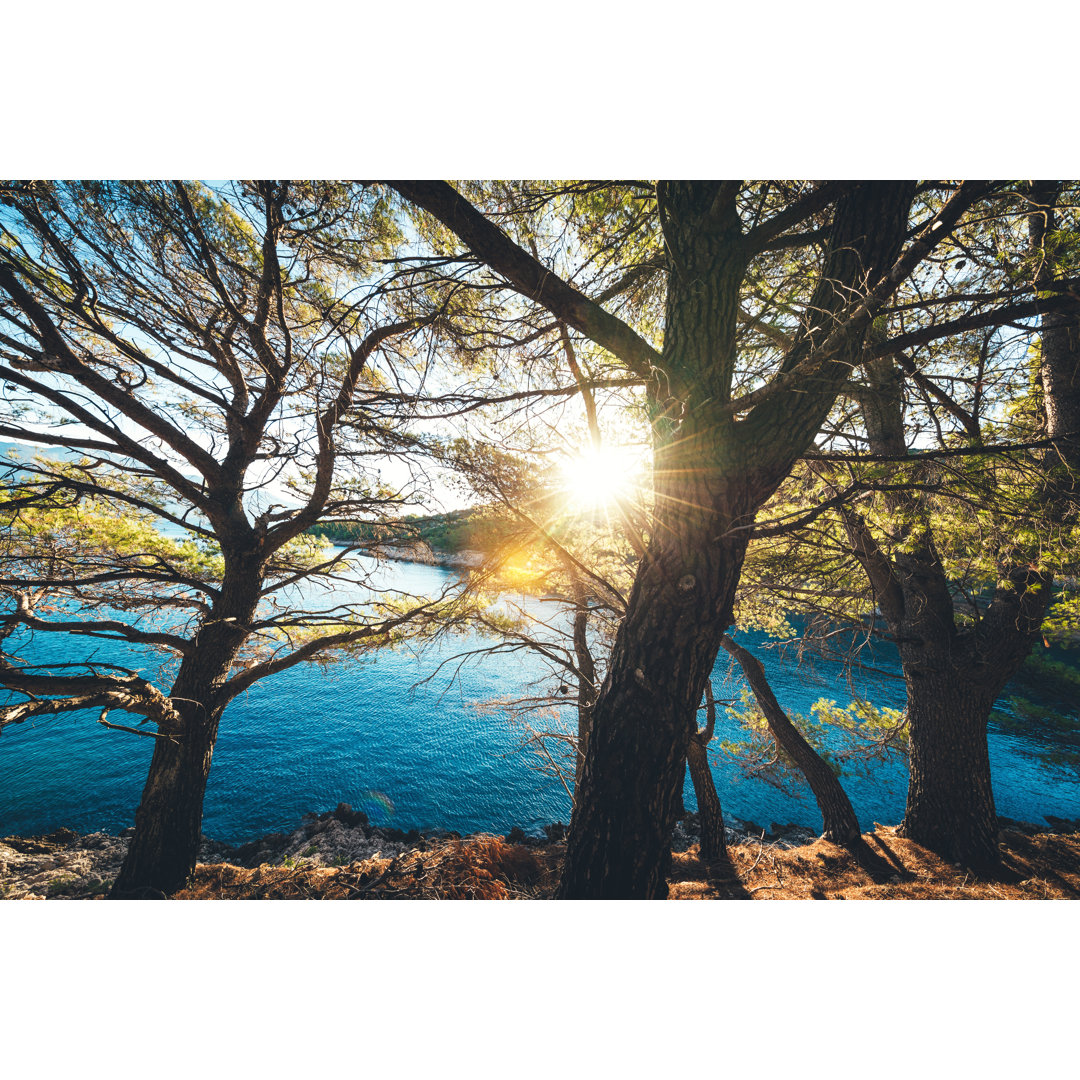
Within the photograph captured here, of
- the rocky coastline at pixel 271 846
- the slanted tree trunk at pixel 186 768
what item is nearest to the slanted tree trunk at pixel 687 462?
the slanted tree trunk at pixel 186 768

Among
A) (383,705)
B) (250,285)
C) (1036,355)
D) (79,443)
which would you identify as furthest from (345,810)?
(1036,355)

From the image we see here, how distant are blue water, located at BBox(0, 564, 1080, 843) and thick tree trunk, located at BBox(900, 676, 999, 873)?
5.63m

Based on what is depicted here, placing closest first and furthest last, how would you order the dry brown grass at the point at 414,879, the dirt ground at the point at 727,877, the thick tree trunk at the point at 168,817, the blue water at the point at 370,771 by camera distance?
the dry brown grass at the point at 414,879 → the dirt ground at the point at 727,877 → the thick tree trunk at the point at 168,817 → the blue water at the point at 370,771

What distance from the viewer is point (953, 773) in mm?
3848

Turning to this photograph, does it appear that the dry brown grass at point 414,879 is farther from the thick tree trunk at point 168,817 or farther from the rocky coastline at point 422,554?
the rocky coastline at point 422,554

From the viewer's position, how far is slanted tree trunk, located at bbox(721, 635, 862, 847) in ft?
14.2

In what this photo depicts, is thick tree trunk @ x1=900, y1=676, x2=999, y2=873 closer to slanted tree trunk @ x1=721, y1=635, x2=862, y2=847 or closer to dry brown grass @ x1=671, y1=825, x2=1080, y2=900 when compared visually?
dry brown grass @ x1=671, y1=825, x2=1080, y2=900

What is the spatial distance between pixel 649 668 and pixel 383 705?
585 inches

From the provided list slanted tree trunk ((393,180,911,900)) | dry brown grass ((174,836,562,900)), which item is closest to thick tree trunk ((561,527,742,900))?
slanted tree trunk ((393,180,911,900))

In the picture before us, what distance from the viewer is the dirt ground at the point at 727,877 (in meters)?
2.83

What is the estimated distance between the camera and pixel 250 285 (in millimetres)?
3016

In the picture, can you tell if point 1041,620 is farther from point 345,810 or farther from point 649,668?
point 345,810

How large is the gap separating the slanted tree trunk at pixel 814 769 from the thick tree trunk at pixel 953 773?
1.87 feet

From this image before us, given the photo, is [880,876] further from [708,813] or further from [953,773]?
[708,813]
